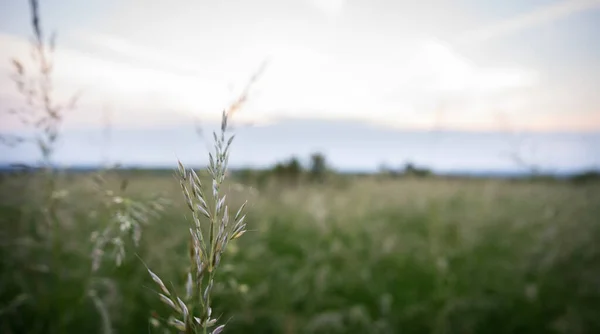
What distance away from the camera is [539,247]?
3479 mm

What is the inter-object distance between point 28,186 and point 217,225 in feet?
9.45

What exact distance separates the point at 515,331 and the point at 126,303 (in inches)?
116

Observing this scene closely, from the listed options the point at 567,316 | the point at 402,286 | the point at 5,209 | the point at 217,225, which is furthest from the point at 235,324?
the point at 5,209

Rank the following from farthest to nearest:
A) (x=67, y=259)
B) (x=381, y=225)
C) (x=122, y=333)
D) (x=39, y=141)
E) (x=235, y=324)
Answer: (x=381, y=225)
(x=67, y=259)
(x=235, y=324)
(x=122, y=333)
(x=39, y=141)

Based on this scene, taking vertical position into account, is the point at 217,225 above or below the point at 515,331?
above

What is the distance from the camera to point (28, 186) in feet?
9.20

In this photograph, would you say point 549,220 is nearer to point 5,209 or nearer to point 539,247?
point 539,247

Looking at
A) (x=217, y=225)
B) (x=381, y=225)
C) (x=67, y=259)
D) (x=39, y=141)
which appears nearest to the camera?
(x=217, y=225)

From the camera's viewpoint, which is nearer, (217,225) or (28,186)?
(217,225)

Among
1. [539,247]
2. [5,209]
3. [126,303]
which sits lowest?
[126,303]

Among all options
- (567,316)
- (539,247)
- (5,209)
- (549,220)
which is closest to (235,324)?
(567,316)

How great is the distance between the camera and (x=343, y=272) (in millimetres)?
3521

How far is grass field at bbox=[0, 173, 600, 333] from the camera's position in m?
2.31

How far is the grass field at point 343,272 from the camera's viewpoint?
231cm
